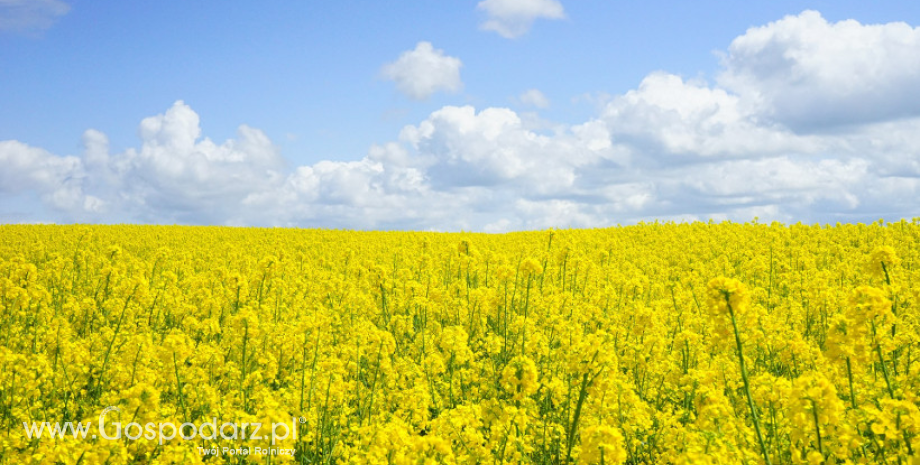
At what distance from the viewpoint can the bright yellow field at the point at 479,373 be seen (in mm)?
3973

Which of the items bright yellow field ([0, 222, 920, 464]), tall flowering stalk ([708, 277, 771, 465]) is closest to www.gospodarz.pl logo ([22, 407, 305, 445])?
bright yellow field ([0, 222, 920, 464])

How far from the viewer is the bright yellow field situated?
3.97 metres

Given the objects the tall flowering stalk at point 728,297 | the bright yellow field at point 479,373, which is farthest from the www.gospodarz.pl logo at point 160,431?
the tall flowering stalk at point 728,297

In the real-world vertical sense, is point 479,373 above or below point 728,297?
below

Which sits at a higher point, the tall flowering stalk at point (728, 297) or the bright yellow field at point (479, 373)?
the tall flowering stalk at point (728, 297)

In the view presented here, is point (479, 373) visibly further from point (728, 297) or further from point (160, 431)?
point (728, 297)

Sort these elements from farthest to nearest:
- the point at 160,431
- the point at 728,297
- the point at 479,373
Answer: the point at 479,373 < the point at 160,431 < the point at 728,297

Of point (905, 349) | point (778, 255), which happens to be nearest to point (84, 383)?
point (905, 349)

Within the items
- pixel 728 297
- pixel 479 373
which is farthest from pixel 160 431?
pixel 728 297

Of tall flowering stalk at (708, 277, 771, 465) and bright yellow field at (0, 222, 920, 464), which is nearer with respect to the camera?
tall flowering stalk at (708, 277, 771, 465)

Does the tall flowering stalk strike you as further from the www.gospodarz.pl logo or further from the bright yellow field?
the www.gospodarz.pl logo

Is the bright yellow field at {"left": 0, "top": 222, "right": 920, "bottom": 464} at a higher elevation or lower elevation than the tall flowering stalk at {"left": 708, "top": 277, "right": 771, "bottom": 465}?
lower

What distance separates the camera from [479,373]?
25.5 feet

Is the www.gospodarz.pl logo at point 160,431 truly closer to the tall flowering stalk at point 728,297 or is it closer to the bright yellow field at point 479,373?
the bright yellow field at point 479,373
